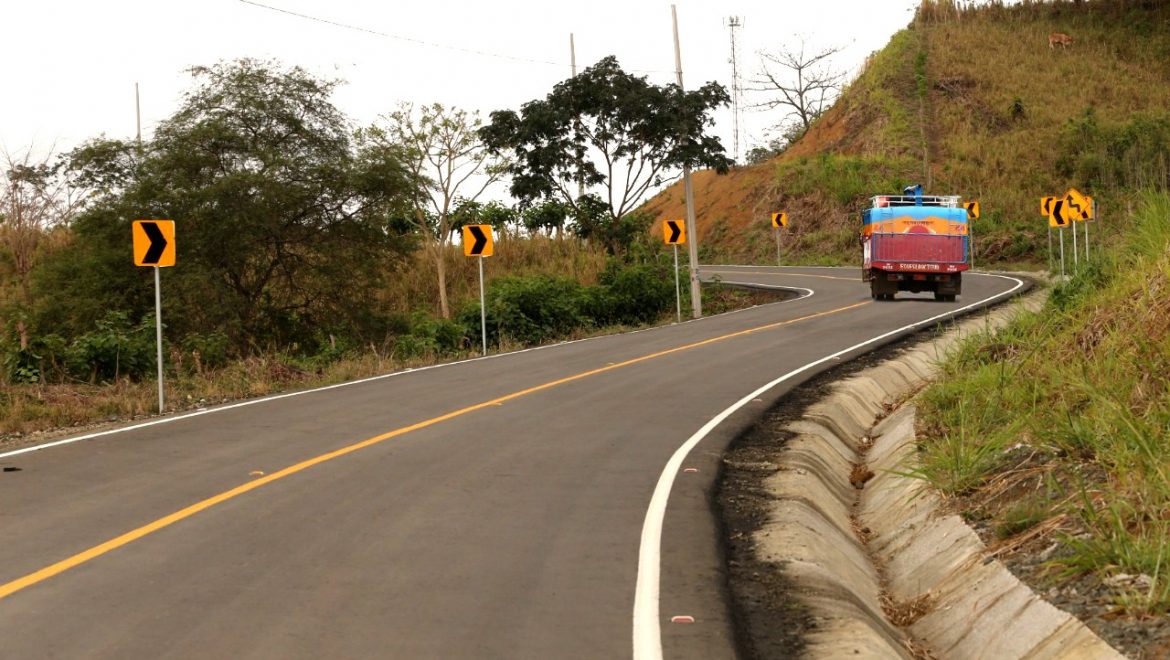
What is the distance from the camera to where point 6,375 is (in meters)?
19.1

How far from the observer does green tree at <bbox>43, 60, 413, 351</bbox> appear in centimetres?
3038

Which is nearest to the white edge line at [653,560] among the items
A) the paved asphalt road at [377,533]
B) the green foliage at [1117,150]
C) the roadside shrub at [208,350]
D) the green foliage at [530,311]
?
the paved asphalt road at [377,533]

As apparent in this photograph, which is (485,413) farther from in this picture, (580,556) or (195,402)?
(580,556)

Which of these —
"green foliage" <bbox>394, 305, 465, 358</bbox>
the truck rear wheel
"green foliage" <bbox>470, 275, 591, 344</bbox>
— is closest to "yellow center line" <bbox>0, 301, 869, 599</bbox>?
"green foliage" <bbox>394, 305, 465, 358</bbox>

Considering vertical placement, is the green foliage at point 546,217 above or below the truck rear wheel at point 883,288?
above

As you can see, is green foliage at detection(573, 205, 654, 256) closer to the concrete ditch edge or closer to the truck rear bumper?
the truck rear bumper

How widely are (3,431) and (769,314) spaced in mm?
21781

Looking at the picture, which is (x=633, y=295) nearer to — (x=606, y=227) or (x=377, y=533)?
(x=606, y=227)

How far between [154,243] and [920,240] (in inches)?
901

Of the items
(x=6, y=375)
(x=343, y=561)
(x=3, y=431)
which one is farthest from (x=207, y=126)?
(x=343, y=561)

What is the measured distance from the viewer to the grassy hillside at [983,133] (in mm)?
59781

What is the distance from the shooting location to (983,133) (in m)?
67.7

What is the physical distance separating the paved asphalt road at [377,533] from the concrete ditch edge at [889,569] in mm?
599

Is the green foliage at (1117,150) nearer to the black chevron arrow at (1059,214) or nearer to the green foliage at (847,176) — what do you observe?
the green foliage at (847,176)
